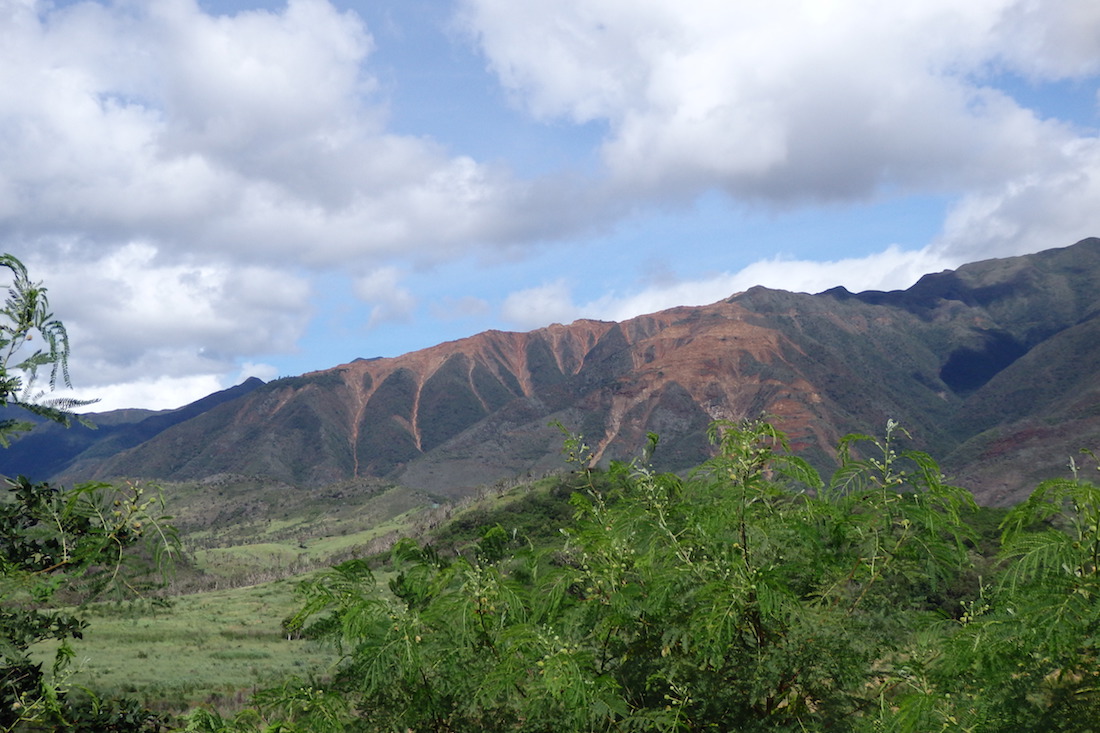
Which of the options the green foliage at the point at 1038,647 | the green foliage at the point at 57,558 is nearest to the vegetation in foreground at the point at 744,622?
the green foliage at the point at 1038,647

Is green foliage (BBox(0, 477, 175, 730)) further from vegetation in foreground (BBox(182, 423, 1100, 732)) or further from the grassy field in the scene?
vegetation in foreground (BBox(182, 423, 1100, 732))

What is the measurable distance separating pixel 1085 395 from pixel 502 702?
7865 inches

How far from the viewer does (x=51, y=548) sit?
14.3 feet

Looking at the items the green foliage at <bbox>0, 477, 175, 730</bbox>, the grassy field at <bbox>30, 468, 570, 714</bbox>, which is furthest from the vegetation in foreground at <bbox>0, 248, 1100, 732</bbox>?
the grassy field at <bbox>30, 468, 570, 714</bbox>

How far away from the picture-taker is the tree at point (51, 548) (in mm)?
4066

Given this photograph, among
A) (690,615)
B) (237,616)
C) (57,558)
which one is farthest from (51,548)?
(237,616)

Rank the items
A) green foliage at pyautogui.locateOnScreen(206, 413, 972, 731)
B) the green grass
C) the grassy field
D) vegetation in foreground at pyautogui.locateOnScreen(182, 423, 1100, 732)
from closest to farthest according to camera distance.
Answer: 1. vegetation in foreground at pyautogui.locateOnScreen(182, 423, 1100, 732)
2. green foliage at pyautogui.locateOnScreen(206, 413, 972, 731)
3. the grassy field
4. the green grass

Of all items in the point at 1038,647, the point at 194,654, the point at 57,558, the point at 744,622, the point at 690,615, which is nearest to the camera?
the point at 1038,647

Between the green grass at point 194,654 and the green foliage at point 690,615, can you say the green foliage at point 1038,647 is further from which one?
the green grass at point 194,654

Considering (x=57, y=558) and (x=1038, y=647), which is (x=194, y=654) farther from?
(x=1038, y=647)

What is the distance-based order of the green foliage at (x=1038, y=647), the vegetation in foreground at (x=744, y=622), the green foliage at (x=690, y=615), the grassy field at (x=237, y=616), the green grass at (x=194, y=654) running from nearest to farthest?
the green foliage at (x=1038, y=647)
the vegetation in foreground at (x=744, y=622)
the green foliage at (x=690, y=615)
the grassy field at (x=237, y=616)
the green grass at (x=194, y=654)

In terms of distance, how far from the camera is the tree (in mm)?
4066

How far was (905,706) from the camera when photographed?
3895 mm

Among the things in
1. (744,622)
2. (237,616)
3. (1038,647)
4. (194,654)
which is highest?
(744,622)
